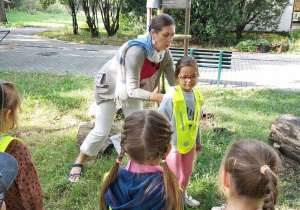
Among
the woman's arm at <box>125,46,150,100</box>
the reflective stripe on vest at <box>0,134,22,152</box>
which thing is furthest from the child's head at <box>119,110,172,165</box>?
the woman's arm at <box>125,46,150,100</box>

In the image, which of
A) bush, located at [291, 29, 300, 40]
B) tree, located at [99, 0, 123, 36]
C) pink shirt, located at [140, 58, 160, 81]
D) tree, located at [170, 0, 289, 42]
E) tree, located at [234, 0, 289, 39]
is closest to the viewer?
pink shirt, located at [140, 58, 160, 81]

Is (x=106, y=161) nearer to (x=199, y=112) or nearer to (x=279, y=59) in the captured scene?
(x=199, y=112)

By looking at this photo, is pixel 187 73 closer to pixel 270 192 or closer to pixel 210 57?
pixel 270 192

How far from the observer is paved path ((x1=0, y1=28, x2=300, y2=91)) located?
27.2ft

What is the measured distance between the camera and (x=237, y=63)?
35.9 feet

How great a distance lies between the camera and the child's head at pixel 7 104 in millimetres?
1725

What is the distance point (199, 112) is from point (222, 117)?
2509 mm

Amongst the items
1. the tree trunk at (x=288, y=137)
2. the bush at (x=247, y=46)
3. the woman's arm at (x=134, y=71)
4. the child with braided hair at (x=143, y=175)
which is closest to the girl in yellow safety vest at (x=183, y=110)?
the woman's arm at (x=134, y=71)

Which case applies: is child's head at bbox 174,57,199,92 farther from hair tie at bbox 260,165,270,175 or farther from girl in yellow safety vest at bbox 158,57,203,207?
hair tie at bbox 260,165,270,175

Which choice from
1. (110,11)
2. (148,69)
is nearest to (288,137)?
(148,69)

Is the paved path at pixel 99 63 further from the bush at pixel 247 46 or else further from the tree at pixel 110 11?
the tree at pixel 110 11

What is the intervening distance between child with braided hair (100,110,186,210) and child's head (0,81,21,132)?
0.67 m

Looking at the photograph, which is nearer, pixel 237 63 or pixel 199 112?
pixel 199 112

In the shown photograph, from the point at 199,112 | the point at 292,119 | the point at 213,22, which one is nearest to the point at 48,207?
the point at 199,112
